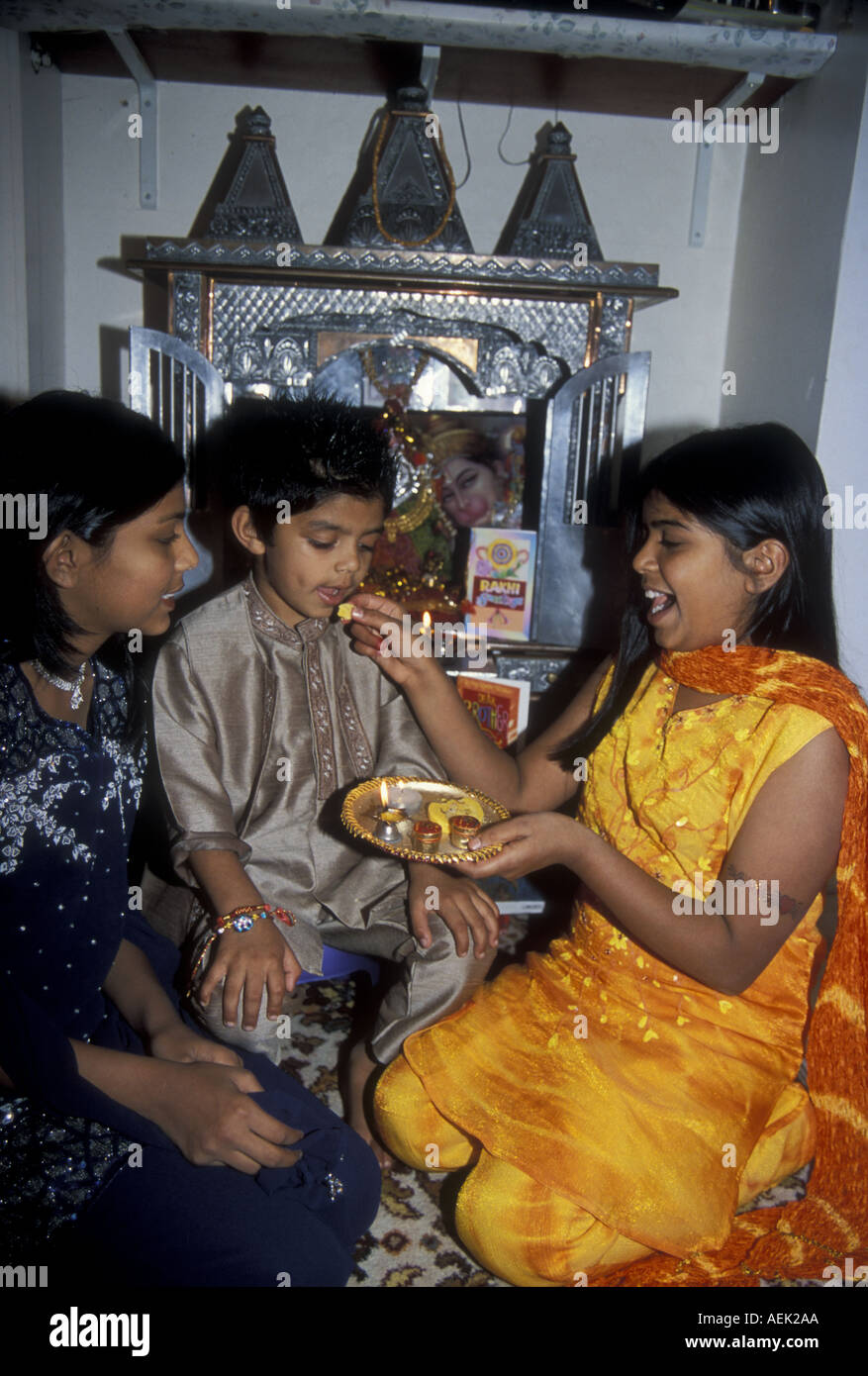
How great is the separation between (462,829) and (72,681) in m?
0.69

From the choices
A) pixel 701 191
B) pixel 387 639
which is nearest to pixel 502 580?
pixel 387 639

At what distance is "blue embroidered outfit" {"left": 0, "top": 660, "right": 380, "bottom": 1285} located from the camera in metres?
1.14

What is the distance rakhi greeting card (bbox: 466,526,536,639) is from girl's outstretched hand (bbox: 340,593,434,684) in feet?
2.94

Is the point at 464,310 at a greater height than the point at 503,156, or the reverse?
the point at 503,156

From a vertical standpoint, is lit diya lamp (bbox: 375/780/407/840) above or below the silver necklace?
below

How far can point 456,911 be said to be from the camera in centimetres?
170

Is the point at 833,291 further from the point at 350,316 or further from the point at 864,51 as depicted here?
the point at 350,316

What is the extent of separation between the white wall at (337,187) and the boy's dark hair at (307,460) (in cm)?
140

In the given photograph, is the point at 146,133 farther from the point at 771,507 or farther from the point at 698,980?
the point at 698,980

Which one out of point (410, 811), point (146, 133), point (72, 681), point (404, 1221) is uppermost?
point (146, 133)

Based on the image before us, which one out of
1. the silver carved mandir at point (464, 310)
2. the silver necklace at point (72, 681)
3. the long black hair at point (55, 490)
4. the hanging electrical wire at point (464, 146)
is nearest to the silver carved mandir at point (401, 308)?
the silver carved mandir at point (464, 310)

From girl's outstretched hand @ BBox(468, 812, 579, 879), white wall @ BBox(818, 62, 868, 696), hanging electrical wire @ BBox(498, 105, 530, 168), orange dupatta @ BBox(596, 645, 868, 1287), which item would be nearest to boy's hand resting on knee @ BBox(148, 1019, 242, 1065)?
girl's outstretched hand @ BBox(468, 812, 579, 879)

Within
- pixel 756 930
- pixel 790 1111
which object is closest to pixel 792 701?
pixel 756 930

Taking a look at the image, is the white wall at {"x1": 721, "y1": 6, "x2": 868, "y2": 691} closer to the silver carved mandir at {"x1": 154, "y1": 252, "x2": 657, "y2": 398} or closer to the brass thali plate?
the silver carved mandir at {"x1": 154, "y1": 252, "x2": 657, "y2": 398}
